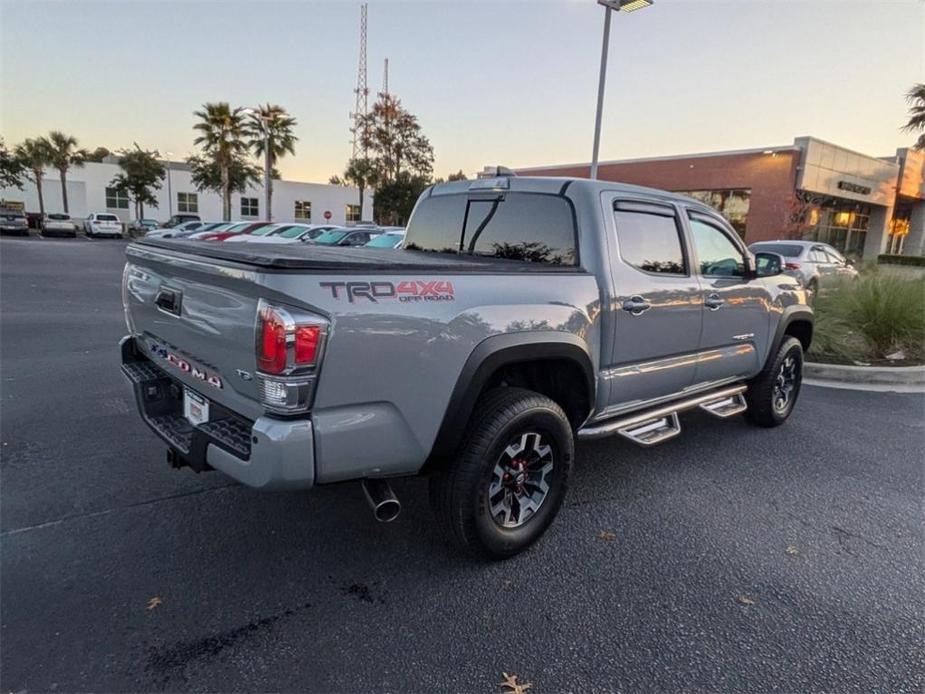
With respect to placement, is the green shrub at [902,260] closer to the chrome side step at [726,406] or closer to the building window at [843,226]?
the building window at [843,226]

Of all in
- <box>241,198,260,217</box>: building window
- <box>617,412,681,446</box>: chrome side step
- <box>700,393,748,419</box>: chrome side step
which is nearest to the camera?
<box>617,412,681,446</box>: chrome side step

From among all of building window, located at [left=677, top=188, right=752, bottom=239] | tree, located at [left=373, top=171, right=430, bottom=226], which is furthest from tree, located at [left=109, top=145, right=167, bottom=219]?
building window, located at [left=677, top=188, right=752, bottom=239]

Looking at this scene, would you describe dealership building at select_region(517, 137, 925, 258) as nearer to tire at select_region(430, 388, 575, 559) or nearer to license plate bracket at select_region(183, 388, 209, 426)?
tire at select_region(430, 388, 575, 559)

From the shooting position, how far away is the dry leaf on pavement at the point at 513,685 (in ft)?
7.14

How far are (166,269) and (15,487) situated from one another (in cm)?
196

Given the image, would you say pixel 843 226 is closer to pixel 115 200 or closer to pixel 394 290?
pixel 394 290

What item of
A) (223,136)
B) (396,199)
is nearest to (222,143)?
(223,136)

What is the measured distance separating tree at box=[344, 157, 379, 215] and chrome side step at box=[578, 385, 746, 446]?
46.8 metres

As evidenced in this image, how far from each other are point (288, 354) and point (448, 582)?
4.89 ft

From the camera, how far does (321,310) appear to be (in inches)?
84.8

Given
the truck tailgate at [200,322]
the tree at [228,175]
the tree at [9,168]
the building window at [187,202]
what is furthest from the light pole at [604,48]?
the tree at [9,168]

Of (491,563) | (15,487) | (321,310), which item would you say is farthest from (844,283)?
(15,487)

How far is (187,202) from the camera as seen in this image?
1903 inches

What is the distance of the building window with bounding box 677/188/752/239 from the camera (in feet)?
94.2
